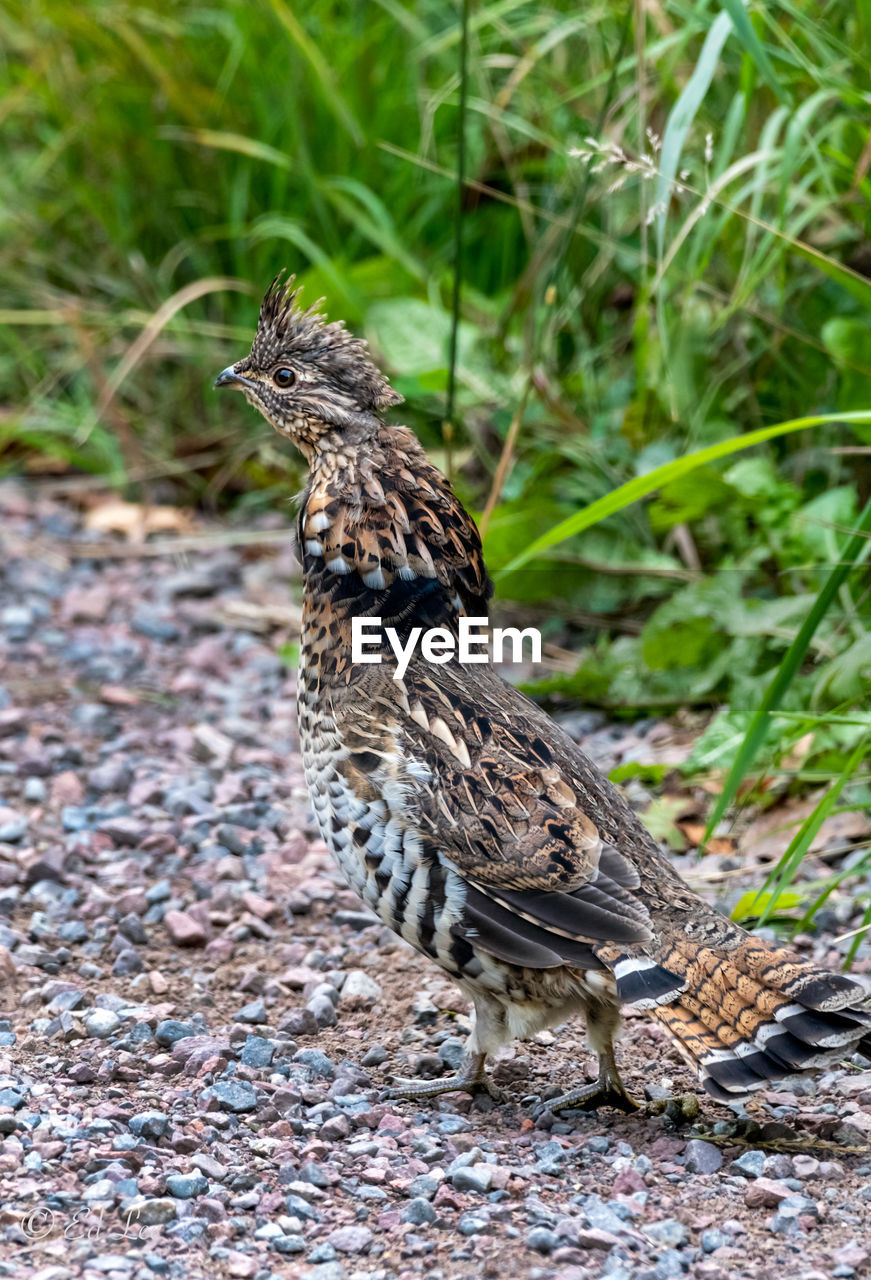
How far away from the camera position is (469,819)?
2998mm

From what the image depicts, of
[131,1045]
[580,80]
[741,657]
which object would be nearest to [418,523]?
[131,1045]

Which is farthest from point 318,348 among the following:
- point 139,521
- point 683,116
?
point 139,521

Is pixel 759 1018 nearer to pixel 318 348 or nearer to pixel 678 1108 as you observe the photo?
pixel 678 1108

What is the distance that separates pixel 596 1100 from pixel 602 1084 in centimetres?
4

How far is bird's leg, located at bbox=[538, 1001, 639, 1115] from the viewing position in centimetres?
303

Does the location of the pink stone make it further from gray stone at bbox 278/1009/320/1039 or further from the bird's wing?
the bird's wing

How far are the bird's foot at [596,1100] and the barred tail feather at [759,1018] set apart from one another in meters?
0.37

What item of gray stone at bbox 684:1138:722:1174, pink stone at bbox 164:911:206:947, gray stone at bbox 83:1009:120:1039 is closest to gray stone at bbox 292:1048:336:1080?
gray stone at bbox 83:1009:120:1039

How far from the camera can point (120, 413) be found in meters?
7.21

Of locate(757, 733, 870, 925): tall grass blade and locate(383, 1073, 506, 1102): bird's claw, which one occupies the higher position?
locate(757, 733, 870, 925): tall grass blade

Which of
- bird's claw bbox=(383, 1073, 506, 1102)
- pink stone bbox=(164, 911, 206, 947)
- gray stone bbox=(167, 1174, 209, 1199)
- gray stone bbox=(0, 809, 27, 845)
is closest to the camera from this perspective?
gray stone bbox=(167, 1174, 209, 1199)

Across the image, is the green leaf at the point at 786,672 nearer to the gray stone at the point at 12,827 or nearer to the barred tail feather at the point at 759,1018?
the barred tail feather at the point at 759,1018

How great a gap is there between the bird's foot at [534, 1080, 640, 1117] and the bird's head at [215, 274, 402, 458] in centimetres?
149

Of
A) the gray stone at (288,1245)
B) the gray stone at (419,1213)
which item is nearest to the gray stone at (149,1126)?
the gray stone at (288,1245)
